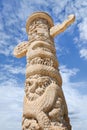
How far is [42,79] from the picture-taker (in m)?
7.06

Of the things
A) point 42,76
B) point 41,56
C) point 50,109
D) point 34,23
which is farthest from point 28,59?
point 50,109

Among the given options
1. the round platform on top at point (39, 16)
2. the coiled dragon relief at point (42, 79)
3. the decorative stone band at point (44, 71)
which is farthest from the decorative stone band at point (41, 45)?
the round platform on top at point (39, 16)

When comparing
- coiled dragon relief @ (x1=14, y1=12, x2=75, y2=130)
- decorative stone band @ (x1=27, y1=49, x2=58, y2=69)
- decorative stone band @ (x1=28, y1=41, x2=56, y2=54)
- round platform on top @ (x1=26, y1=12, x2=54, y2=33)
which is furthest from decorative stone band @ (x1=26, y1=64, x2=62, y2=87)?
→ round platform on top @ (x1=26, y1=12, x2=54, y2=33)

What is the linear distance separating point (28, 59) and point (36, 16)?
6.00 feet

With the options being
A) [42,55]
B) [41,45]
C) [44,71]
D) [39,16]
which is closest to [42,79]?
[44,71]

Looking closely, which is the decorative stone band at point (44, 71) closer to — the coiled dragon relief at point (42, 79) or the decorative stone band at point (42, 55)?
the coiled dragon relief at point (42, 79)

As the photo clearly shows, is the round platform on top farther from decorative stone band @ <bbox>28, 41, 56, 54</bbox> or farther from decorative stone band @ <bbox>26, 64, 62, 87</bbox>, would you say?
decorative stone band @ <bbox>26, 64, 62, 87</bbox>

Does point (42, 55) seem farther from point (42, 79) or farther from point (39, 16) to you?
point (39, 16)

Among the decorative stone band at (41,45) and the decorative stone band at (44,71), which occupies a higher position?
the decorative stone band at (41,45)

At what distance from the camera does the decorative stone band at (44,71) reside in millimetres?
→ 7295

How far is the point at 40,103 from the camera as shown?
6496mm

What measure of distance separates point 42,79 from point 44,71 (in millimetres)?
336

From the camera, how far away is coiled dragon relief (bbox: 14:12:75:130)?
6344 millimetres

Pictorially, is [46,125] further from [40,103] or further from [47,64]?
[47,64]
